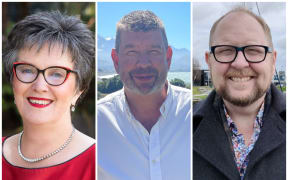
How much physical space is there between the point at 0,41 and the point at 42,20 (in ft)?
1.52

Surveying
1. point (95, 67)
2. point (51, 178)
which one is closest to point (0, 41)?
point (95, 67)

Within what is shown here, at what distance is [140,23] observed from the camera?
8.37 ft

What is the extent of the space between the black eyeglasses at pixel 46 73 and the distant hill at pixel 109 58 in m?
0.28

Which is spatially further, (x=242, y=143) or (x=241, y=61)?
(x=242, y=143)

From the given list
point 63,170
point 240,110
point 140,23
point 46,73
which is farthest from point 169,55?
point 63,170

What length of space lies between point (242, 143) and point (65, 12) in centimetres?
177

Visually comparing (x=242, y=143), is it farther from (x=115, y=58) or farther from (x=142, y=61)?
(x=115, y=58)

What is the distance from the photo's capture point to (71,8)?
2.62 metres

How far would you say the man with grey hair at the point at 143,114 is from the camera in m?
2.54

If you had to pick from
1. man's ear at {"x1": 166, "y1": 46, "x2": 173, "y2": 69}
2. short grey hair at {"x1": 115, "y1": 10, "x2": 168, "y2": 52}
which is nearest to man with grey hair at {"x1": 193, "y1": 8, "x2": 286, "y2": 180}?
man's ear at {"x1": 166, "y1": 46, "x2": 173, "y2": 69}

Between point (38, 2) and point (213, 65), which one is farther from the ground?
point (38, 2)

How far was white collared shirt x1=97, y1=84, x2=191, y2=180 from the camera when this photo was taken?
2.57m

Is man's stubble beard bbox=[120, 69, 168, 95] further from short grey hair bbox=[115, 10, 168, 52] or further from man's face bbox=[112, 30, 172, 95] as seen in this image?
short grey hair bbox=[115, 10, 168, 52]

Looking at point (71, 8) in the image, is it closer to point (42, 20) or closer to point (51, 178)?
point (42, 20)
